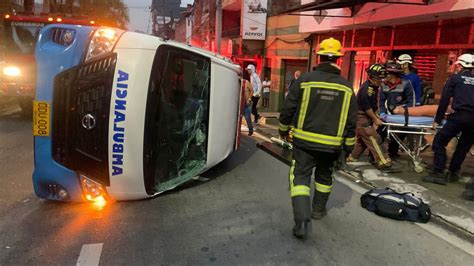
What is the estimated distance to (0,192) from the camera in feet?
15.5

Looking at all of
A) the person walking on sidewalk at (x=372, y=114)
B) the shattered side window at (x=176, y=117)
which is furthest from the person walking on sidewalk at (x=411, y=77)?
the shattered side window at (x=176, y=117)

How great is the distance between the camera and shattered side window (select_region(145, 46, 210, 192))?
4.20m

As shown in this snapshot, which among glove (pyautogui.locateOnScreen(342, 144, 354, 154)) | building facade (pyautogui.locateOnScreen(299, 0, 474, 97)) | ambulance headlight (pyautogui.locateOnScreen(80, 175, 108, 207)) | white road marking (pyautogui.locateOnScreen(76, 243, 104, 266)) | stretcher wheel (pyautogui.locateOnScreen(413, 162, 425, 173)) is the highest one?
building facade (pyautogui.locateOnScreen(299, 0, 474, 97))

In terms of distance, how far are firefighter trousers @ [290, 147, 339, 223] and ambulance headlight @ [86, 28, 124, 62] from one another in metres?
2.22

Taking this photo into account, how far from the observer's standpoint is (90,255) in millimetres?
3295

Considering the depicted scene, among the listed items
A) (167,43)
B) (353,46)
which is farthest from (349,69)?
(167,43)

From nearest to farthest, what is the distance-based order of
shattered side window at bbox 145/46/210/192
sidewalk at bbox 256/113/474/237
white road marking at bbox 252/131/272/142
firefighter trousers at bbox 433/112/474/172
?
shattered side window at bbox 145/46/210/192 < sidewalk at bbox 256/113/474/237 < firefighter trousers at bbox 433/112/474/172 < white road marking at bbox 252/131/272/142

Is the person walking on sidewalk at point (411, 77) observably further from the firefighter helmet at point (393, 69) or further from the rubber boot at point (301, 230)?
Answer: the rubber boot at point (301, 230)

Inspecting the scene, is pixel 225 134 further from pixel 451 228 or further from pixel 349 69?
pixel 349 69

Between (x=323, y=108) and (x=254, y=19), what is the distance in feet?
52.5

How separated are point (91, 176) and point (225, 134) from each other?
1.93 meters

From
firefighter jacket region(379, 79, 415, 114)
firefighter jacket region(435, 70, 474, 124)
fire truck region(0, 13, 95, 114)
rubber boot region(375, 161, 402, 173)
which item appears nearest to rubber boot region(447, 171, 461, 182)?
rubber boot region(375, 161, 402, 173)

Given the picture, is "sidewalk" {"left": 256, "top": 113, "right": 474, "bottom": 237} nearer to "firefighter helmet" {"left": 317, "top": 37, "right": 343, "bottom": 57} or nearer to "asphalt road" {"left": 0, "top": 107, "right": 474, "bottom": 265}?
"asphalt road" {"left": 0, "top": 107, "right": 474, "bottom": 265}

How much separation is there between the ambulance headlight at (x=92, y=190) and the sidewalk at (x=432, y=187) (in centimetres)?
369
